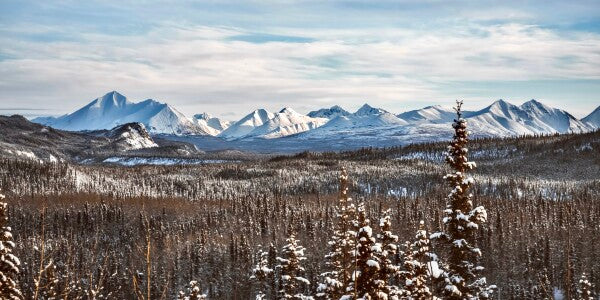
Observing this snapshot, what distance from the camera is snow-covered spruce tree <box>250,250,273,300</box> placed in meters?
34.9

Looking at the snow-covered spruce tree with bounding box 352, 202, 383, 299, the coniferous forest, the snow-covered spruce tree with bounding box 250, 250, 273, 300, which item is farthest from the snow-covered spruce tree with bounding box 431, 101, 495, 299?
the snow-covered spruce tree with bounding box 250, 250, 273, 300

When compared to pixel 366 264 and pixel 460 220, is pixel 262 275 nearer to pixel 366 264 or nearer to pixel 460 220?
pixel 460 220

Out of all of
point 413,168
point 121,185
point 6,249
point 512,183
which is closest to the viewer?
point 6,249

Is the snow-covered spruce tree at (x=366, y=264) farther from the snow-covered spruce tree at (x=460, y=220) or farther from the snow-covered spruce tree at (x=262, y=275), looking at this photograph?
the snow-covered spruce tree at (x=262, y=275)

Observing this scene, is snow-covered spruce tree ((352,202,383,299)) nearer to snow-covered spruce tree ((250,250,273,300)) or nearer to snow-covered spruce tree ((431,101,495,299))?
snow-covered spruce tree ((431,101,495,299))

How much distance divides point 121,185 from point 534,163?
110529 mm

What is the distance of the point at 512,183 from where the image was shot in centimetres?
10819

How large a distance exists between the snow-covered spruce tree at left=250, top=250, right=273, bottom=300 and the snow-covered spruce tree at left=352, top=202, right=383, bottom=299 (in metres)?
11.8

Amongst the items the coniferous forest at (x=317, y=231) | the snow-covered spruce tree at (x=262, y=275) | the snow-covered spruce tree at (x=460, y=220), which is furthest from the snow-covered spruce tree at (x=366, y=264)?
the snow-covered spruce tree at (x=262, y=275)

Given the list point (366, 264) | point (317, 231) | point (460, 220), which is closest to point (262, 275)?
point (460, 220)

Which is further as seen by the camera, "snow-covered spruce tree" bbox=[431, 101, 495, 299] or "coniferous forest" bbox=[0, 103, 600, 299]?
"snow-covered spruce tree" bbox=[431, 101, 495, 299]

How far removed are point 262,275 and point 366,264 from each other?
63.2ft

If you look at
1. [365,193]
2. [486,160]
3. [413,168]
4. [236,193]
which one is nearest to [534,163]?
[486,160]

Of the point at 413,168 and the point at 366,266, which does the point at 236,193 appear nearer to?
the point at 413,168
